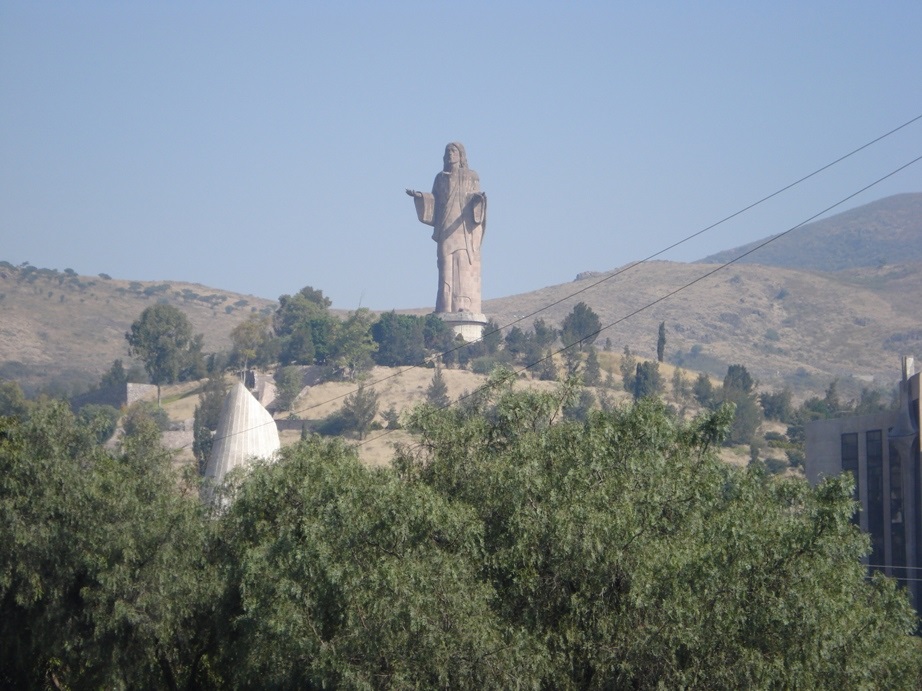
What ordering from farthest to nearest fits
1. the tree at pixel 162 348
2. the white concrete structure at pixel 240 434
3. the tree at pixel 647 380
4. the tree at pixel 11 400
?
the tree at pixel 162 348
the tree at pixel 647 380
the tree at pixel 11 400
the white concrete structure at pixel 240 434

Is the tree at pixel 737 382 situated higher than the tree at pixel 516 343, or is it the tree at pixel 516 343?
the tree at pixel 516 343

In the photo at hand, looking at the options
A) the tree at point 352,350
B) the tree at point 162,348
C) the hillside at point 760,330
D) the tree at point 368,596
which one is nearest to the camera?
the tree at point 368,596

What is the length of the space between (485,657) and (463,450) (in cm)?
375

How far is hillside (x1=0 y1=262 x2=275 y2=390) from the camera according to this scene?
14338 centimetres

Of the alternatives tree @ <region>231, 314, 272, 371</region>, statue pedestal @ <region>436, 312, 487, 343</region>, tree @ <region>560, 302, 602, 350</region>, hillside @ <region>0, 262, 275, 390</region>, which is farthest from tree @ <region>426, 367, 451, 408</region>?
hillside @ <region>0, 262, 275, 390</region>

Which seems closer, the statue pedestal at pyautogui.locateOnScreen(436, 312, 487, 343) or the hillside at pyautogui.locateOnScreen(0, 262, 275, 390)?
the statue pedestal at pyautogui.locateOnScreen(436, 312, 487, 343)

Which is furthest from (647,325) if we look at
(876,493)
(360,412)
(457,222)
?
(876,493)

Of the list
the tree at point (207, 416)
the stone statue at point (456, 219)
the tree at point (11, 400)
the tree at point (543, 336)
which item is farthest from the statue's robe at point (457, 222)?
the tree at point (11, 400)

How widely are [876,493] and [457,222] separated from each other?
54.4 metres

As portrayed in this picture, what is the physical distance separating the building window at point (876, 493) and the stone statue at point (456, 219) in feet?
173

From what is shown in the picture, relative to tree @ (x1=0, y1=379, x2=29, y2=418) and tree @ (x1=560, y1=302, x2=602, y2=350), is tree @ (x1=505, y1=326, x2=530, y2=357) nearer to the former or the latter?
tree @ (x1=560, y1=302, x2=602, y2=350)

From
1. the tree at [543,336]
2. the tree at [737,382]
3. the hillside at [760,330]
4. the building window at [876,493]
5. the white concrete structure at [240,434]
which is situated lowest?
the building window at [876,493]

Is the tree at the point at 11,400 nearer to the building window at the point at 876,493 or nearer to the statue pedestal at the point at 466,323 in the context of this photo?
the statue pedestal at the point at 466,323

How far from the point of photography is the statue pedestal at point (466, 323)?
9712 cm
